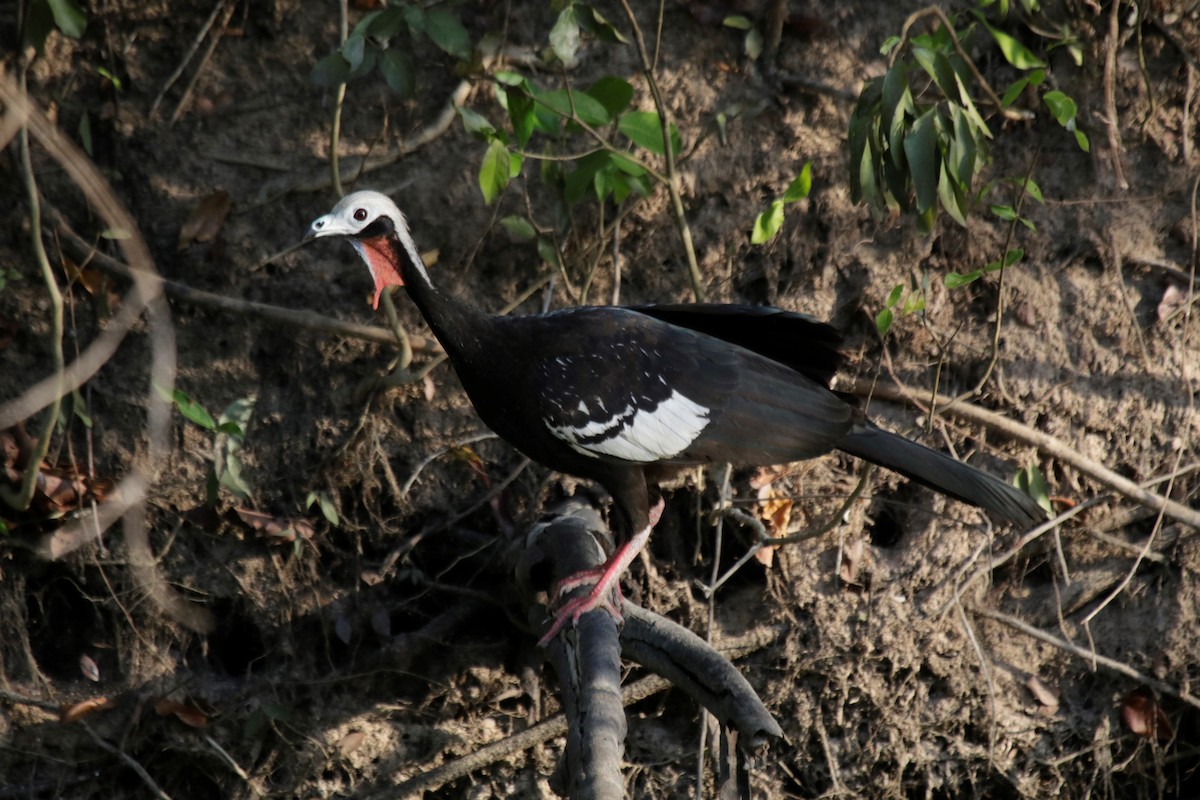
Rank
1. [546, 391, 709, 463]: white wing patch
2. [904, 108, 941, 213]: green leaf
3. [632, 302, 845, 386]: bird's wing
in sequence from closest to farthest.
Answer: [904, 108, 941, 213]: green leaf < [546, 391, 709, 463]: white wing patch < [632, 302, 845, 386]: bird's wing

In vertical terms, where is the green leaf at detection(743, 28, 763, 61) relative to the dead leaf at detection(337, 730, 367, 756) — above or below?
above

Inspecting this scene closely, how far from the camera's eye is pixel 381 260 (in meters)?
3.61

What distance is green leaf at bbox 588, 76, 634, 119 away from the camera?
3729 mm

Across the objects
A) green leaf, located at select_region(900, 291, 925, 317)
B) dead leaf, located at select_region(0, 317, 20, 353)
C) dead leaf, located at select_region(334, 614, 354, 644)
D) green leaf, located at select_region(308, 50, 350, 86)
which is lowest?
dead leaf, located at select_region(334, 614, 354, 644)

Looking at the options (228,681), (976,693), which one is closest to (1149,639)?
(976,693)

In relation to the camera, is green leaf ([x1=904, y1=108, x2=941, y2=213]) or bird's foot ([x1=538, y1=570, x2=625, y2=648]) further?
bird's foot ([x1=538, y1=570, x2=625, y2=648])

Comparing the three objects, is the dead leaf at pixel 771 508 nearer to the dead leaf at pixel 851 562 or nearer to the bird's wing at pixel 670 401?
the dead leaf at pixel 851 562

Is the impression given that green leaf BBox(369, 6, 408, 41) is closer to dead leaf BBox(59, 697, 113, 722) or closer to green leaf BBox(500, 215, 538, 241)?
green leaf BBox(500, 215, 538, 241)

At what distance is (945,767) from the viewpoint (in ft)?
14.0

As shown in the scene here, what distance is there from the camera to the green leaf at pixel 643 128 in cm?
390

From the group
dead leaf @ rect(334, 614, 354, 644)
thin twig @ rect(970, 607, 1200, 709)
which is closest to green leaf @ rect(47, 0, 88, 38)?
dead leaf @ rect(334, 614, 354, 644)

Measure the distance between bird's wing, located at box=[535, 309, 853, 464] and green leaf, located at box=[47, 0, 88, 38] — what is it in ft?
5.43

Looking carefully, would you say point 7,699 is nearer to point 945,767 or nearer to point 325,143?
point 325,143

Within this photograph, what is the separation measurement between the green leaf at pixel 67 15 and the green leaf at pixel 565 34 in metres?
1.37
